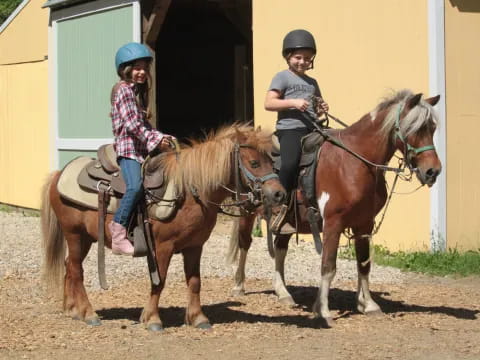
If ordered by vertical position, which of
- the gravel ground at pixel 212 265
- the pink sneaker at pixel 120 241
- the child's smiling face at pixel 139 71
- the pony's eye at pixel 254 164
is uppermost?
the child's smiling face at pixel 139 71

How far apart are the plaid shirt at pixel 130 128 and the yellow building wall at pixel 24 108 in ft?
33.0

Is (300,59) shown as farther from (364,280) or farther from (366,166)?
(364,280)

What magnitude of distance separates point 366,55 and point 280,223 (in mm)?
4018

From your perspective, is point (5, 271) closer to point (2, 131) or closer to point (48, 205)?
point (48, 205)

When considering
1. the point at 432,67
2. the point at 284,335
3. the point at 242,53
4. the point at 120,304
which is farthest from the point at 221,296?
the point at 242,53

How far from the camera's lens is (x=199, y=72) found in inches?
733

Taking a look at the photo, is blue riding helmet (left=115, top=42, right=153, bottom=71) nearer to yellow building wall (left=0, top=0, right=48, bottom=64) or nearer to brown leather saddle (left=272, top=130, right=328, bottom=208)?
brown leather saddle (left=272, top=130, right=328, bottom=208)

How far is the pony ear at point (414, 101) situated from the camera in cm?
675

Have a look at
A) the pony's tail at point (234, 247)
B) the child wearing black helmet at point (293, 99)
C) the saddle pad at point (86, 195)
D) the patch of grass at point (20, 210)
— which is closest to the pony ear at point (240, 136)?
the saddle pad at point (86, 195)

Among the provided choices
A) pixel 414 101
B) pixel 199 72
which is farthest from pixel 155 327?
pixel 199 72

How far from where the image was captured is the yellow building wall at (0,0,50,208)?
16.7 metres

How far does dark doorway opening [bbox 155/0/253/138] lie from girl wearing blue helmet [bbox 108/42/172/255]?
37.3 ft

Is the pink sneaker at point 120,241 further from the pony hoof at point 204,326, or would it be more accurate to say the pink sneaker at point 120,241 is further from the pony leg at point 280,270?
the pony leg at point 280,270

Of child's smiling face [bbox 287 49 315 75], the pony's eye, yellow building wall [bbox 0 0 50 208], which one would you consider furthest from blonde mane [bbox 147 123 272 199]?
yellow building wall [bbox 0 0 50 208]
